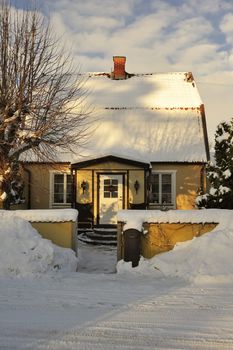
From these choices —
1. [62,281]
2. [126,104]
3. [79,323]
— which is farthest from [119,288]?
[126,104]

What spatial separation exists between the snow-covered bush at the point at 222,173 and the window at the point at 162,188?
14.1 feet

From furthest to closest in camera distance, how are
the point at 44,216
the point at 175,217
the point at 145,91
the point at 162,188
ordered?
the point at 145,91
the point at 162,188
the point at 44,216
the point at 175,217

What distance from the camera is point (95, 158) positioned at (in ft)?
61.3

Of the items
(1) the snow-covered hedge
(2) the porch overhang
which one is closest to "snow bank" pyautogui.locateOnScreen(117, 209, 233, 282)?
(1) the snow-covered hedge

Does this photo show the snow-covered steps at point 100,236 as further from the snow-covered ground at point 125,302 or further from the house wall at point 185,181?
the snow-covered ground at point 125,302

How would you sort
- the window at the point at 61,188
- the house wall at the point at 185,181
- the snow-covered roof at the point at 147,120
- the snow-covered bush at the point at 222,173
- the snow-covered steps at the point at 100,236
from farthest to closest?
1. the snow-covered roof at the point at 147,120
2. the window at the point at 61,188
3. the house wall at the point at 185,181
4. the snow-covered steps at the point at 100,236
5. the snow-covered bush at the point at 222,173

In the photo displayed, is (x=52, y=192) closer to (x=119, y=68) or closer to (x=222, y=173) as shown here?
(x=222, y=173)

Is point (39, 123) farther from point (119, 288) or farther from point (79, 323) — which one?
point (79, 323)

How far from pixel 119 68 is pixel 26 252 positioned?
19339 millimetres

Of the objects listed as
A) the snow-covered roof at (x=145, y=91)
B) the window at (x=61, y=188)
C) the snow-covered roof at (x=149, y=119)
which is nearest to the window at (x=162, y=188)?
the snow-covered roof at (x=149, y=119)

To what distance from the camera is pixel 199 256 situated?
10.3 meters

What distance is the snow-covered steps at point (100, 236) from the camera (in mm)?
16797

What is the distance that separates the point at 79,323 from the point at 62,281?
322 cm

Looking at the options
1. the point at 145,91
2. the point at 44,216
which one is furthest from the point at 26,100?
the point at 145,91
